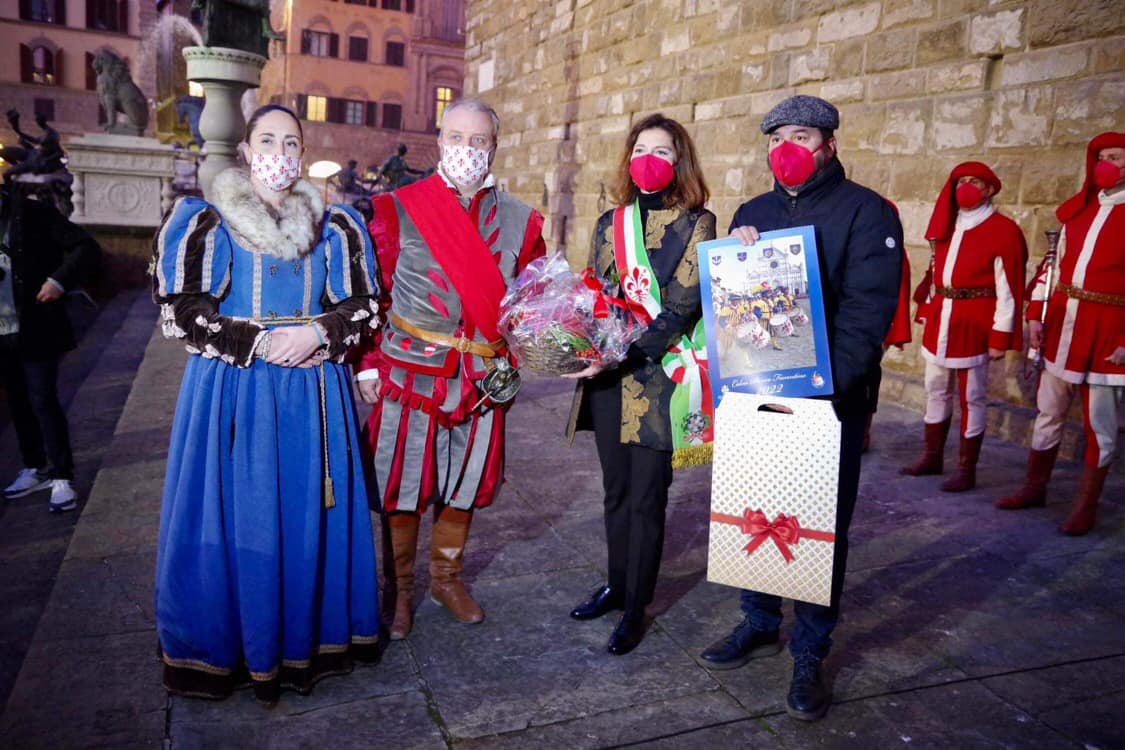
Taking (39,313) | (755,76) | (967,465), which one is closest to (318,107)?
(755,76)

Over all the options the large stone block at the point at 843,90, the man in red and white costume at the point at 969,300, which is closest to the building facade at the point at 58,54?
the large stone block at the point at 843,90

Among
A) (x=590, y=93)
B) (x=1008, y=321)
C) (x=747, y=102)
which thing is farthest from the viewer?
(x=590, y=93)

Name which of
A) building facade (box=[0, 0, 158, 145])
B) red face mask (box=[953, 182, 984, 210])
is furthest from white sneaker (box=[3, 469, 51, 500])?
building facade (box=[0, 0, 158, 145])

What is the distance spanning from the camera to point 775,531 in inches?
104

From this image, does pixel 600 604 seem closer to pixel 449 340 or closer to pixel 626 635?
pixel 626 635

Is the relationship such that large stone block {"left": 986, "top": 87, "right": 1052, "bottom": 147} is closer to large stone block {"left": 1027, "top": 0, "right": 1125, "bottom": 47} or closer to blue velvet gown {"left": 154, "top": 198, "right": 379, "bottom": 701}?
large stone block {"left": 1027, "top": 0, "right": 1125, "bottom": 47}

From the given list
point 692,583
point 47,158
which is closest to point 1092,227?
point 692,583

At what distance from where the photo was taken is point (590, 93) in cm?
1222

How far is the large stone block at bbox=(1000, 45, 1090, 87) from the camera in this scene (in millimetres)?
5836

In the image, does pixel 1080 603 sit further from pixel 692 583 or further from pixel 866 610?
pixel 692 583

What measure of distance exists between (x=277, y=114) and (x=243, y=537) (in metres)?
1.27

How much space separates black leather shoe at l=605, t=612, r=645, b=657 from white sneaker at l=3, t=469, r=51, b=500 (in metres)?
3.69

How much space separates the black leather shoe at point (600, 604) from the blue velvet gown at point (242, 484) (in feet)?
3.31

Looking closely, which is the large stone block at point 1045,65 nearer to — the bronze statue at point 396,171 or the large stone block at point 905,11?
the large stone block at point 905,11
